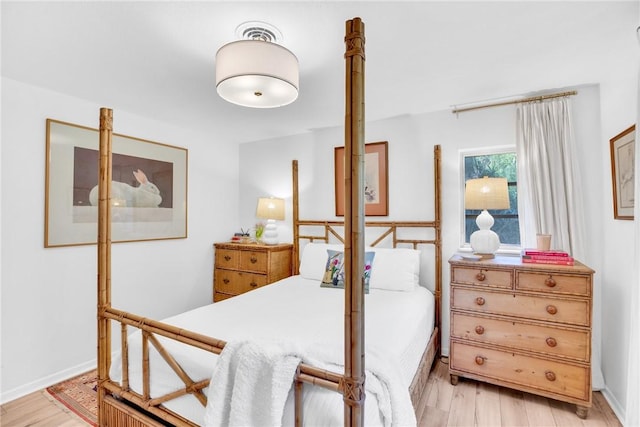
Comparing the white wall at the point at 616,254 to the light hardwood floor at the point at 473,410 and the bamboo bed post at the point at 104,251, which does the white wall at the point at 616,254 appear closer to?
the light hardwood floor at the point at 473,410

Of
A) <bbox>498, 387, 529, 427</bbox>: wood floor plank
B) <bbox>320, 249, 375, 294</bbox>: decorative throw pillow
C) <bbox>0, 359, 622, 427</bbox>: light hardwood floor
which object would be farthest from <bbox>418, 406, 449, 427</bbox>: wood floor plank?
→ <bbox>320, 249, 375, 294</bbox>: decorative throw pillow

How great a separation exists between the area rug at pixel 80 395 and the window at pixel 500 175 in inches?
131

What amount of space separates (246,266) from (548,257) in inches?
113

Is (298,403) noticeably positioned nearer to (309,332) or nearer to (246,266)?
(309,332)

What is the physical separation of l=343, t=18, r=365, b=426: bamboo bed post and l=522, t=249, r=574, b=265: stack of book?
1902 millimetres

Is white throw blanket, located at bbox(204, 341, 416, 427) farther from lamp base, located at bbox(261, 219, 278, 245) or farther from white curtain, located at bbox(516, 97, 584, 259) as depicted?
lamp base, located at bbox(261, 219, 278, 245)

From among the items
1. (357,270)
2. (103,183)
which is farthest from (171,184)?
(357,270)

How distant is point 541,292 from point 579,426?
84 cm

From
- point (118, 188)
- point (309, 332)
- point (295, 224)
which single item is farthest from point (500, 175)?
point (118, 188)

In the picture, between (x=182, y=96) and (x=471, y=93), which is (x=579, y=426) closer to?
(x=471, y=93)

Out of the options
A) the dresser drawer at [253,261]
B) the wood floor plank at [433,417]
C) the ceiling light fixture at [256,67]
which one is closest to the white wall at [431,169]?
the dresser drawer at [253,261]

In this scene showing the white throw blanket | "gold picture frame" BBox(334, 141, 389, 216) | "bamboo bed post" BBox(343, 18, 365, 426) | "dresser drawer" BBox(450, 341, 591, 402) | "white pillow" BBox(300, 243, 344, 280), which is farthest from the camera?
"gold picture frame" BBox(334, 141, 389, 216)

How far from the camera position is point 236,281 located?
373 cm

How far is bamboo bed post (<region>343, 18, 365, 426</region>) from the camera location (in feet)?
3.41
